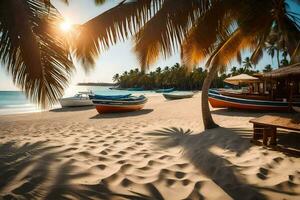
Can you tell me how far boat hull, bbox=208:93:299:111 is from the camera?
1217 cm

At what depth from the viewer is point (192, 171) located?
397cm

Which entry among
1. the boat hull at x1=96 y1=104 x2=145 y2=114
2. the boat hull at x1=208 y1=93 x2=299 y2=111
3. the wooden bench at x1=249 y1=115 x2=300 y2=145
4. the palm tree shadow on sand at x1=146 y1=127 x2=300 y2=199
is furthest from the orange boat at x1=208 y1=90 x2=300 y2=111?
the wooden bench at x1=249 y1=115 x2=300 y2=145

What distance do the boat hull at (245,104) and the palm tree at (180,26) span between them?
5.85 m

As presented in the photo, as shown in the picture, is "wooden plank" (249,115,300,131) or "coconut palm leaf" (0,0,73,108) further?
"wooden plank" (249,115,300,131)

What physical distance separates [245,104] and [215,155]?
891 centimetres

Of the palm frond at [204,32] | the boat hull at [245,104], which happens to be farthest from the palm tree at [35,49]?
the boat hull at [245,104]

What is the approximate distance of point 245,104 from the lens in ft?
41.7

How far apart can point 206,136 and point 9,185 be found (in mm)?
4745

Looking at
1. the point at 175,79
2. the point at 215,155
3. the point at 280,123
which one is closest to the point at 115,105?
the point at 215,155

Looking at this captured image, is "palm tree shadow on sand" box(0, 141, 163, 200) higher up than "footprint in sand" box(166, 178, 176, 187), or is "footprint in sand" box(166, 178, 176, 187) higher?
"palm tree shadow on sand" box(0, 141, 163, 200)

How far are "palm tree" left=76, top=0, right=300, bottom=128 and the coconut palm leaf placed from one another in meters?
0.95

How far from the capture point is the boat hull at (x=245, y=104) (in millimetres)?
12172

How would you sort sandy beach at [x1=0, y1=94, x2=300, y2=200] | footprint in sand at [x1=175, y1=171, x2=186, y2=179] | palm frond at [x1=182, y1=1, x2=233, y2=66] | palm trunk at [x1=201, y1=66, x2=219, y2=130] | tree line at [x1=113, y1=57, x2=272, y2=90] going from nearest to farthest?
sandy beach at [x1=0, y1=94, x2=300, y2=200], footprint in sand at [x1=175, y1=171, x2=186, y2=179], palm frond at [x1=182, y1=1, x2=233, y2=66], palm trunk at [x1=201, y1=66, x2=219, y2=130], tree line at [x1=113, y1=57, x2=272, y2=90]

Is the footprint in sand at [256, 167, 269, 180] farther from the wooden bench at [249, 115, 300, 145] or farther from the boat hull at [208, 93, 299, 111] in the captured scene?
the boat hull at [208, 93, 299, 111]
